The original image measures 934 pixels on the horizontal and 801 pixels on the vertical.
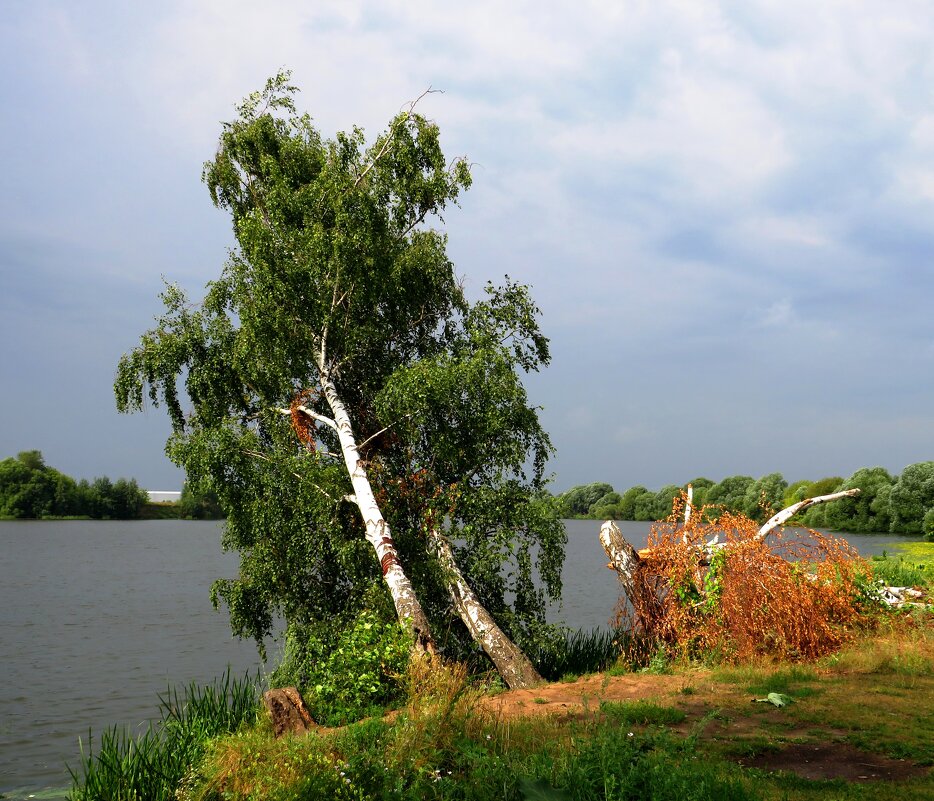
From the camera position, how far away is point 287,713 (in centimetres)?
902

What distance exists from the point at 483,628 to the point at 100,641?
52.5 ft

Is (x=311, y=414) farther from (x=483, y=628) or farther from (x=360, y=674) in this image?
(x=360, y=674)

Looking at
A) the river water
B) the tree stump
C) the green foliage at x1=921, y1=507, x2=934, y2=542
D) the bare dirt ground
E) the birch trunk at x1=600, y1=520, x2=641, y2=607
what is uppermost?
the birch trunk at x1=600, y1=520, x2=641, y2=607

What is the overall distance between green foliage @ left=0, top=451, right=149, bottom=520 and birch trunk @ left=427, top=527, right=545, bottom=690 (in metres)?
108

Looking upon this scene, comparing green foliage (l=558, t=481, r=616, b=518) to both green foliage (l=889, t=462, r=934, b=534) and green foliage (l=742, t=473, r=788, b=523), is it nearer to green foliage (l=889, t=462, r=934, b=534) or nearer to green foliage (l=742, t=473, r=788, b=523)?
green foliage (l=742, t=473, r=788, b=523)

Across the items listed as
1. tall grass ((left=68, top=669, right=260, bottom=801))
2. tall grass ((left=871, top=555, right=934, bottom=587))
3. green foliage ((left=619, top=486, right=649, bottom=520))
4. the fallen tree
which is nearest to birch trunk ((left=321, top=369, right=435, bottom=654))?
tall grass ((left=68, top=669, right=260, bottom=801))

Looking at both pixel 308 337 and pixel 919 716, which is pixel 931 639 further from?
pixel 308 337

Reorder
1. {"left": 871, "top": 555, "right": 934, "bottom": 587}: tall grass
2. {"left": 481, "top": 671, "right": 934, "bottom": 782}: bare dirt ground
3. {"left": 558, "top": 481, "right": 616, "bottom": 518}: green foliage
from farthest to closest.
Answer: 1. {"left": 558, "top": 481, "right": 616, "bottom": 518}: green foliage
2. {"left": 871, "top": 555, "right": 934, "bottom": 587}: tall grass
3. {"left": 481, "top": 671, "right": 934, "bottom": 782}: bare dirt ground

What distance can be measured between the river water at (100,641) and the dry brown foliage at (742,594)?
6194mm

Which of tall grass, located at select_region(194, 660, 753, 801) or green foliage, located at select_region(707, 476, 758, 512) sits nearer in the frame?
tall grass, located at select_region(194, 660, 753, 801)

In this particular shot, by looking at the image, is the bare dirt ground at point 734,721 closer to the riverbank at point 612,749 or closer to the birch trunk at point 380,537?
the riverbank at point 612,749

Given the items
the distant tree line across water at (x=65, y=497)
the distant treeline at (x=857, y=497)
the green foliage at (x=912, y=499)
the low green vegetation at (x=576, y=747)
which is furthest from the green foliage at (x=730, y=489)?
the low green vegetation at (x=576, y=747)

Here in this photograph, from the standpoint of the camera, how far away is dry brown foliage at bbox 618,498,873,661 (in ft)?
41.6

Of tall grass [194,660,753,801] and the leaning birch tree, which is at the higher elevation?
the leaning birch tree
